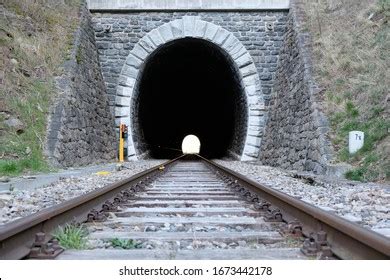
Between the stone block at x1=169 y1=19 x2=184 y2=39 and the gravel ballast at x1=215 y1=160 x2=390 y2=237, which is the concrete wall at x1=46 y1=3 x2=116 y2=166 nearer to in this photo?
the stone block at x1=169 y1=19 x2=184 y2=39

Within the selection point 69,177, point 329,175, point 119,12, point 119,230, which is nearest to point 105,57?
point 119,12

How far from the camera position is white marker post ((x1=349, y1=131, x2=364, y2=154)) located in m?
8.02

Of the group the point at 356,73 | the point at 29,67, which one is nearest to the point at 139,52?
the point at 29,67

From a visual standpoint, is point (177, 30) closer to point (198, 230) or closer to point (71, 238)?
point (198, 230)

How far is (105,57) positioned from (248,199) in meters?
10.0

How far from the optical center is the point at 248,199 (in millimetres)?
5094

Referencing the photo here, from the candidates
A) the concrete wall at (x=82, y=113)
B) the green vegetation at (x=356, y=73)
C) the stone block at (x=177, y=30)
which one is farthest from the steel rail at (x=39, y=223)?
the stone block at (x=177, y=30)

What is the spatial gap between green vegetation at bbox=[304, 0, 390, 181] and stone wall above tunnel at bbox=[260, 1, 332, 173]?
0.23m

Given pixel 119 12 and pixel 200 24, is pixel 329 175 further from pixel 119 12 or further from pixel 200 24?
pixel 119 12

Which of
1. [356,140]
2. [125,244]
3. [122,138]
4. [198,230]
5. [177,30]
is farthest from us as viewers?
[177,30]

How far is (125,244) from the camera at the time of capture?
9.35 ft

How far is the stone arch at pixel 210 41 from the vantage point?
13773 millimetres

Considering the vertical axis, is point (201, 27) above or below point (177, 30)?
above

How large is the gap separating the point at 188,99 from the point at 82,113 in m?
13.4
